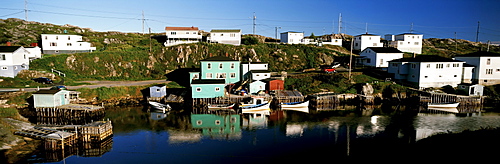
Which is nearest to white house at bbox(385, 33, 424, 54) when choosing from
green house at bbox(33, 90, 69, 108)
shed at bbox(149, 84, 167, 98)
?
shed at bbox(149, 84, 167, 98)

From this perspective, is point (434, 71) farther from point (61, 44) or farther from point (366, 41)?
point (61, 44)

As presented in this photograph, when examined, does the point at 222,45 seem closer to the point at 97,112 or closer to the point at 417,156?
the point at 97,112

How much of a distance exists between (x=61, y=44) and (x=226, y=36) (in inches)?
1560

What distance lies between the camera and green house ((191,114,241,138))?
31828mm

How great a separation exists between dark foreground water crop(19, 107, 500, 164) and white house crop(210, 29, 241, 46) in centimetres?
3781

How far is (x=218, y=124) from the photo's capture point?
36.0 meters

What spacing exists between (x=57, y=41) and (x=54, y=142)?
53156 mm

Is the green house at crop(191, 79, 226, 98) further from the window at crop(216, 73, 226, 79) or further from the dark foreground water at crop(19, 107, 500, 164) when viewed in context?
the window at crop(216, 73, 226, 79)

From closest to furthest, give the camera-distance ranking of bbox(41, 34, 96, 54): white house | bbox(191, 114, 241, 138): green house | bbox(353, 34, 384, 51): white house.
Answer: bbox(191, 114, 241, 138): green house → bbox(41, 34, 96, 54): white house → bbox(353, 34, 384, 51): white house

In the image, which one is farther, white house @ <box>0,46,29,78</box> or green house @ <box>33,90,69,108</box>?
white house @ <box>0,46,29,78</box>

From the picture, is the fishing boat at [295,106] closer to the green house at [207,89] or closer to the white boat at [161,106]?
the green house at [207,89]

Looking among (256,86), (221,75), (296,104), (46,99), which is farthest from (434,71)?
(46,99)

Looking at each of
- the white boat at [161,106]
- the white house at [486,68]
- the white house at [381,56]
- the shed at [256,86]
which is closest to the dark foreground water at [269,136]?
the white boat at [161,106]

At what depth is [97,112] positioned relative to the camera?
39.9 m
